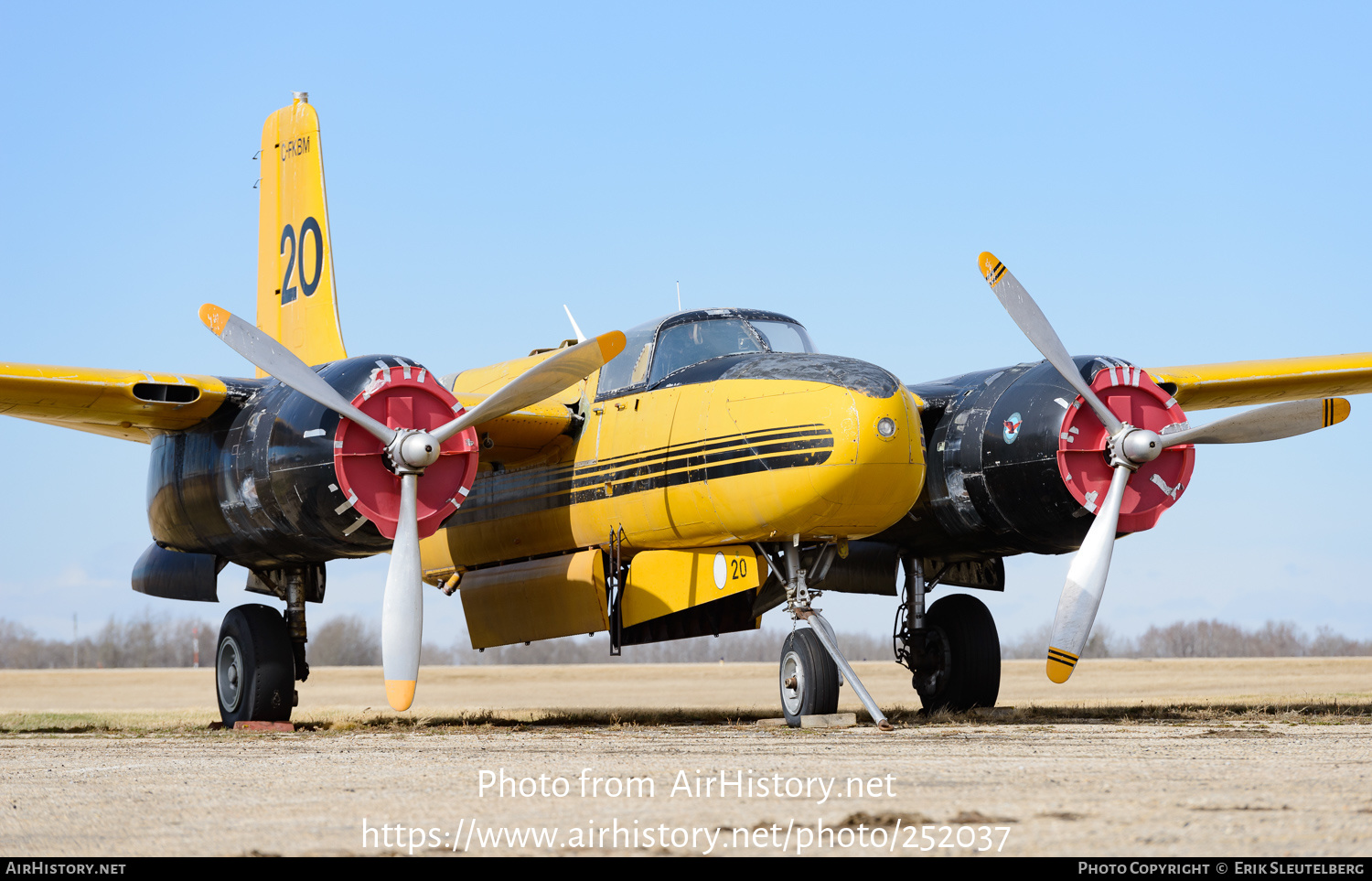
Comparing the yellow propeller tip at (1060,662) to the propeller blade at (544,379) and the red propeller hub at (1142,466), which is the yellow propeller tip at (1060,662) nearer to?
the red propeller hub at (1142,466)

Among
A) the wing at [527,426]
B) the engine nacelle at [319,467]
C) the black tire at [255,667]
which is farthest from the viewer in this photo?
the black tire at [255,667]

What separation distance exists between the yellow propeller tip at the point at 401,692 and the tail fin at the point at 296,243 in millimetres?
6606

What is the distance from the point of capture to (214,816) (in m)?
6.89

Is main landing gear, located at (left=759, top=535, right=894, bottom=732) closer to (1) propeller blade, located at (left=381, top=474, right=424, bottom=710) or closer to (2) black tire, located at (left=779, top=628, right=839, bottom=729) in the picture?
(2) black tire, located at (left=779, top=628, right=839, bottom=729)

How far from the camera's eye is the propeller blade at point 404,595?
529 inches

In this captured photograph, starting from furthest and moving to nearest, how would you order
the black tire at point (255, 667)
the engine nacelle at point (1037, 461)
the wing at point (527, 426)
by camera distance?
the black tire at point (255, 667), the wing at point (527, 426), the engine nacelle at point (1037, 461)

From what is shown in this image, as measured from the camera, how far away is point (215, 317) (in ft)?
46.9

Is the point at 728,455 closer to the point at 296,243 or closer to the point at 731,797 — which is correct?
the point at 731,797

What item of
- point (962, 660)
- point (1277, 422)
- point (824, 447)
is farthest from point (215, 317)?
point (1277, 422)

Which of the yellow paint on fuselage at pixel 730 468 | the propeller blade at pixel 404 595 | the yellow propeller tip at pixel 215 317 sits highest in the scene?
the yellow propeller tip at pixel 215 317

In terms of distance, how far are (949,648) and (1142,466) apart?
3.50 meters

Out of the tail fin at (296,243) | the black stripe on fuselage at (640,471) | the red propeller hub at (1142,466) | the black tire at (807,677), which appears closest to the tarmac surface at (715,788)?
the black tire at (807,677)
